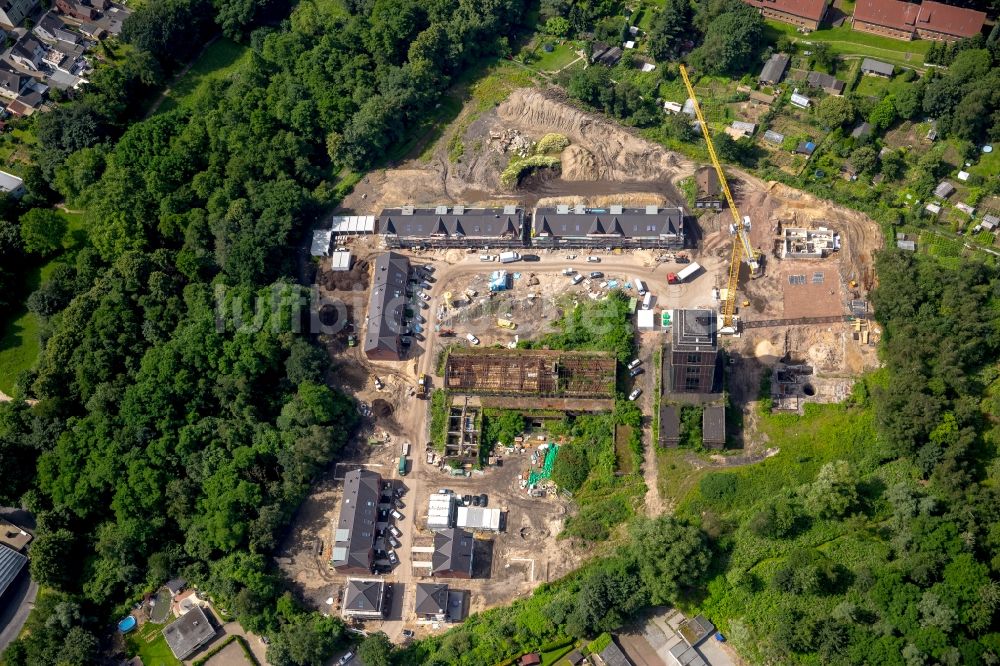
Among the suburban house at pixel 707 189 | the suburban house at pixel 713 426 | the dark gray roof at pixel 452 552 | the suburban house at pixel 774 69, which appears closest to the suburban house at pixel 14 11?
the suburban house at pixel 707 189

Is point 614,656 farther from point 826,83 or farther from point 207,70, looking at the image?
point 207,70

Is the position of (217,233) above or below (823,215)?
below

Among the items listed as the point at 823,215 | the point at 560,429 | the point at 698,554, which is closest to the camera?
the point at 698,554

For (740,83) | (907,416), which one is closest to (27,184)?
(740,83)

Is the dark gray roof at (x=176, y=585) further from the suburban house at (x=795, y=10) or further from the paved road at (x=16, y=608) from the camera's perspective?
the suburban house at (x=795, y=10)

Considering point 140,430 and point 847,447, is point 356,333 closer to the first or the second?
point 140,430

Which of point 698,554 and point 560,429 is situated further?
point 560,429
